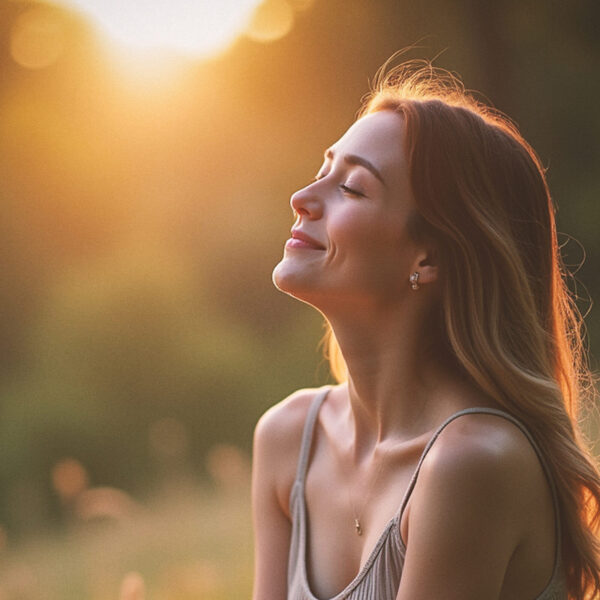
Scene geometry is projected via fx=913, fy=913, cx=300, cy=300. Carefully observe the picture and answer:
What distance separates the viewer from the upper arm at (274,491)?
6.36 ft

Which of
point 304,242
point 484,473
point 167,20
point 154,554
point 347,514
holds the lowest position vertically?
point 154,554

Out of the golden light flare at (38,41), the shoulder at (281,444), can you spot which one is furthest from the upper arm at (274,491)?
the golden light flare at (38,41)

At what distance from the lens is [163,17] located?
15.0 ft

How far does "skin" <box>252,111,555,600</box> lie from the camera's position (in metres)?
1.45

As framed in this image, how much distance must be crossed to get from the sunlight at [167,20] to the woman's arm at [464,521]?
355 centimetres

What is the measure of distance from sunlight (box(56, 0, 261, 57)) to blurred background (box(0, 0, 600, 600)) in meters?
0.01

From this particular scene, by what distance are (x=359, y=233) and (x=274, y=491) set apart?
658 millimetres

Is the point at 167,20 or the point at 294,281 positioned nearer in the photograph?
the point at 294,281

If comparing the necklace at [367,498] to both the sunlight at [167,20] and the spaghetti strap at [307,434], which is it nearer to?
the spaghetti strap at [307,434]

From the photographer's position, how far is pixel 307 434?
195cm

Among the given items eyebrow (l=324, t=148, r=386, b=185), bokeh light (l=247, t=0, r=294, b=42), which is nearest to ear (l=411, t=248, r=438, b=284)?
eyebrow (l=324, t=148, r=386, b=185)

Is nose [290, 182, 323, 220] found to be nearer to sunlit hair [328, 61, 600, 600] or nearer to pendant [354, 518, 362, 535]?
sunlit hair [328, 61, 600, 600]

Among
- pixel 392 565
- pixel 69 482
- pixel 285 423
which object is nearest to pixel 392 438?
pixel 392 565

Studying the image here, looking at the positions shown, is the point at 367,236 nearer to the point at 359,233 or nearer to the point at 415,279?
the point at 359,233
